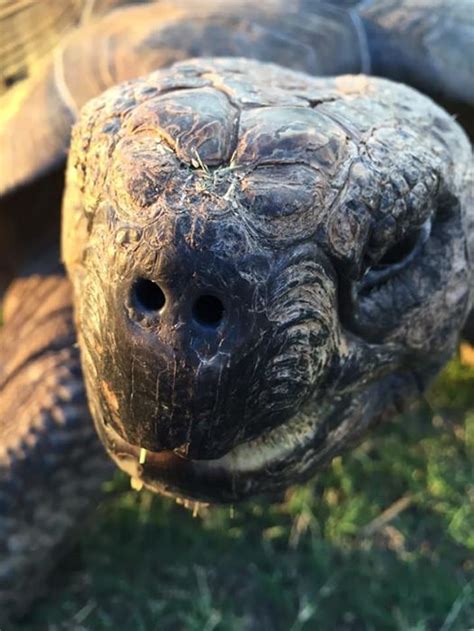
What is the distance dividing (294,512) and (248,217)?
1.37m

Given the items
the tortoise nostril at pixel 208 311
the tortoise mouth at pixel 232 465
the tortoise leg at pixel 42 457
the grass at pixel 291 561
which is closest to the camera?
the tortoise nostril at pixel 208 311

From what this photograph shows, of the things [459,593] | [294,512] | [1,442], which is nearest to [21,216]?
[1,442]

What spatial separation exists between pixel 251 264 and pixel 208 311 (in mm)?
75

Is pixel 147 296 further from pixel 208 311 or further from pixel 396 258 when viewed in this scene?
pixel 396 258

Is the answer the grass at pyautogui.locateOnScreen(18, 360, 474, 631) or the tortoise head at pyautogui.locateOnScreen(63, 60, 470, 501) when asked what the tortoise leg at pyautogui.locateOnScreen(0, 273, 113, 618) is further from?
the tortoise head at pyautogui.locateOnScreen(63, 60, 470, 501)

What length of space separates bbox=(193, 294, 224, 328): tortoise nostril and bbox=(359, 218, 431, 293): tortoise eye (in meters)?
0.30

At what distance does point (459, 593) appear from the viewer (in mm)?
2045

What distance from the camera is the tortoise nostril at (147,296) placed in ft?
3.33

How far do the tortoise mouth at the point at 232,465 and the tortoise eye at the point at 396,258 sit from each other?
21 centimetres

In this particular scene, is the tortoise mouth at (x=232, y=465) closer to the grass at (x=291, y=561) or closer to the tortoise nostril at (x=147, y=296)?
the tortoise nostril at (x=147, y=296)

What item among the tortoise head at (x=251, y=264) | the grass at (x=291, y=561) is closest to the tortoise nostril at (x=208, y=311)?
the tortoise head at (x=251, y=264)

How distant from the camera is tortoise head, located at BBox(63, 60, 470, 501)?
1.01 meters

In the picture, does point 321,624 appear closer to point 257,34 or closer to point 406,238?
point 406,238

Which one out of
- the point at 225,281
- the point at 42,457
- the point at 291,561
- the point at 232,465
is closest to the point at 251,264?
the point at 225,281
